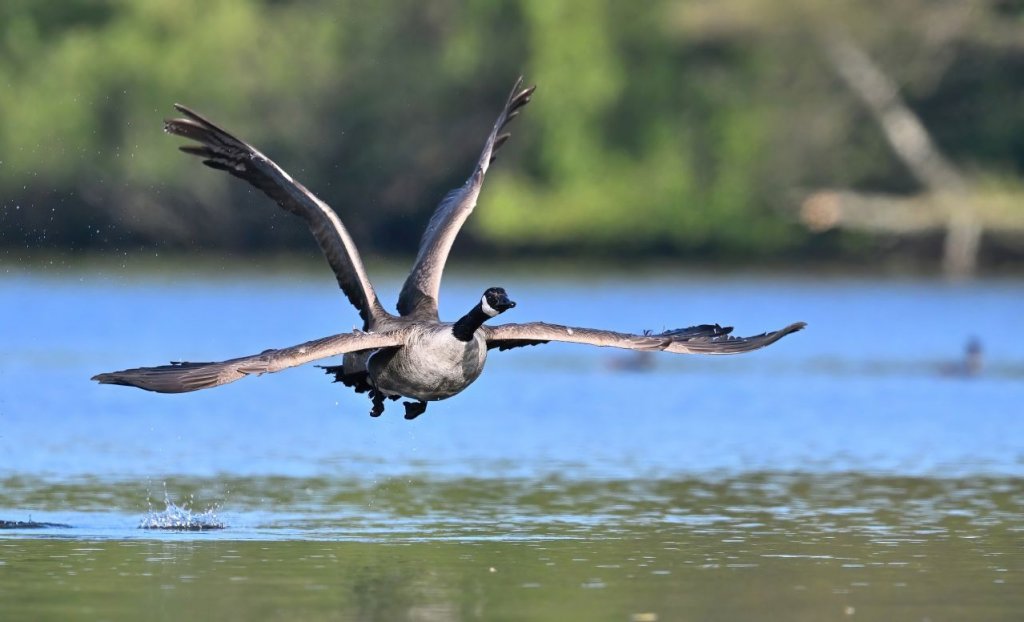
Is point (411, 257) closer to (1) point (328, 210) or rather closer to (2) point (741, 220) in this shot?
(2) point (741, 220)

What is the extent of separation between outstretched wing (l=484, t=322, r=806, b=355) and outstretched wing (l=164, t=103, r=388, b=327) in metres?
1.15

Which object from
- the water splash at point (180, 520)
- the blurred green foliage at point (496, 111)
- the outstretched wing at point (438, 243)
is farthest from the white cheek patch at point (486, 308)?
the blurred green foliage at point (496, 111)

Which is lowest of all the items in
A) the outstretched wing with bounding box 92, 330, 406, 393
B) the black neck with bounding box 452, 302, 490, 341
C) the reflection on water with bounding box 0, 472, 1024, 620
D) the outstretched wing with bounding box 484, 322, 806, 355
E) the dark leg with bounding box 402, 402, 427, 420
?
the reflection on water with bounding box 0, 472, 1024, 620

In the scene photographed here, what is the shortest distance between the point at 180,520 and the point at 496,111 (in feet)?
161

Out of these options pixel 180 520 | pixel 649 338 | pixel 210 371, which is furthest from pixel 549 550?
pixel 180 520

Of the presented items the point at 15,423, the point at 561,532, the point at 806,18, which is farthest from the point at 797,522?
the point at 806,18

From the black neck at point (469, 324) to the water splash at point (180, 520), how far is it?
2608 mm

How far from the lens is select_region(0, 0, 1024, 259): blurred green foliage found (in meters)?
63.6

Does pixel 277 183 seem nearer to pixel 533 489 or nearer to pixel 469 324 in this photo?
pixel 469 324

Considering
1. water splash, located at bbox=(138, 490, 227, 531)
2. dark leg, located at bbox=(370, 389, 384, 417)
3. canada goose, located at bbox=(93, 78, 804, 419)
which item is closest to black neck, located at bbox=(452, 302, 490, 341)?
canada goose, located at bbox=(93, 78, 804, 419)

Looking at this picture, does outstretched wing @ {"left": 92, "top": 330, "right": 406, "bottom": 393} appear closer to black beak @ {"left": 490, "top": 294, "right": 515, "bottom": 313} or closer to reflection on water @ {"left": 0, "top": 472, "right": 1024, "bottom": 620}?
reflection on water @ {"left": 0, "top": 472, "right": 1024, "bottom": 620}

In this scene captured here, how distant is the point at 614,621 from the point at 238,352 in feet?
86.0

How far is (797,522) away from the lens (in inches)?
730

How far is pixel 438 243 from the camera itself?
61.5ft
